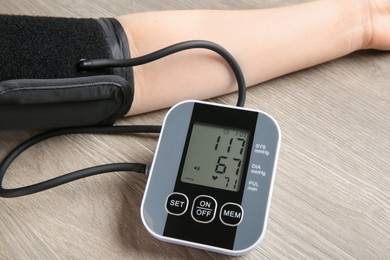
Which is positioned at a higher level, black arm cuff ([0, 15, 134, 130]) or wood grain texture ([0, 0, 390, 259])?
black arm cuff ([0, 15, 134, 130])

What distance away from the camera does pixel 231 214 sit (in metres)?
0.46

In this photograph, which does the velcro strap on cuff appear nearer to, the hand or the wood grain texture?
the wood grain texture

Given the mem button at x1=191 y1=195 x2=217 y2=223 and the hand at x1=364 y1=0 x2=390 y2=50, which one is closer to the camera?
the mem button at x1=191 y1=195 x2=217 y2=223

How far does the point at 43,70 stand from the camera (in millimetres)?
470

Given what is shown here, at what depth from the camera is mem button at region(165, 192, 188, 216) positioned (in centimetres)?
46

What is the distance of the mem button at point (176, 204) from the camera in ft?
1.52

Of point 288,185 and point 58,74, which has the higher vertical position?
point 58,74

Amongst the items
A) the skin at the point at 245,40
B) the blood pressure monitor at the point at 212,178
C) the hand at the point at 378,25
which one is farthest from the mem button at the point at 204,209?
the hand at the point at 378,25

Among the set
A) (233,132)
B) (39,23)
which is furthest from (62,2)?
(233,132)

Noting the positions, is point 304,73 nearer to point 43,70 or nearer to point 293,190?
point 293,190

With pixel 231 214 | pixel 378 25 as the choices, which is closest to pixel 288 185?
pixel 231 214

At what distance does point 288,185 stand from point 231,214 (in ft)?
Answer: 0.27

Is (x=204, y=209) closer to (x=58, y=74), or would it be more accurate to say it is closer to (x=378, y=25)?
(x=58, y=74)

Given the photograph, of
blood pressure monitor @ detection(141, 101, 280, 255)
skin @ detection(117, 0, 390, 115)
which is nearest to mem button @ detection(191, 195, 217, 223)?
blood pressure monitor @ detection(141, 101, 280, 255)
